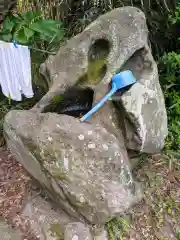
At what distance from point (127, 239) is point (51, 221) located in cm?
46

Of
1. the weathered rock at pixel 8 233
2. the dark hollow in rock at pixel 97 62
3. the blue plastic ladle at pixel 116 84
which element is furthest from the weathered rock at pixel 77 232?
the dark hollow in rock at pixel 97 62

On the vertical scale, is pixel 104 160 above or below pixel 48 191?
above

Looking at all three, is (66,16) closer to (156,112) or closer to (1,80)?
(1,80)

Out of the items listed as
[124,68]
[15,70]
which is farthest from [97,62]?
[15,70]

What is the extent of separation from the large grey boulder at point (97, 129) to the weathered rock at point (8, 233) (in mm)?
300

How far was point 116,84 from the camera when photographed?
6.66ft

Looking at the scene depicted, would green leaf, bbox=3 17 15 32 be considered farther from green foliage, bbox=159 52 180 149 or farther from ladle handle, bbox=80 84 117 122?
green foliage, bbox=159 52 180 149

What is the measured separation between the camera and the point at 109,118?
210 cm

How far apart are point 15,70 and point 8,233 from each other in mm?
1251

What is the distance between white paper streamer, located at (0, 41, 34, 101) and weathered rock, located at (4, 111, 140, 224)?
935 millimetres

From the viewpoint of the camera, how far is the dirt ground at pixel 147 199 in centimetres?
223

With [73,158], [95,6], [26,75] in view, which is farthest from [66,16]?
[73,158]

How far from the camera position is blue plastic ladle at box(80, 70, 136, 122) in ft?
6.57

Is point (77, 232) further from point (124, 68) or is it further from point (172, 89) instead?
point (172, 89)
